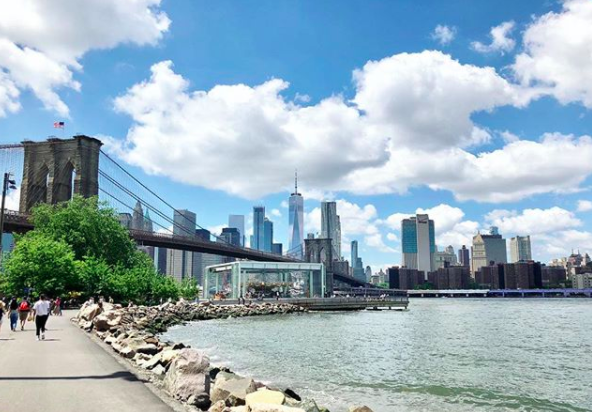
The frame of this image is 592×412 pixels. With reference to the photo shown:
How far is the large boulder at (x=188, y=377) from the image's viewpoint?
445 inches

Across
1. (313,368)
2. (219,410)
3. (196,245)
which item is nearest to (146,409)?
(219,410)

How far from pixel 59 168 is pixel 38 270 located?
3716 centimetres

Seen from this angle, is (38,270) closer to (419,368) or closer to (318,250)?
(419,368)

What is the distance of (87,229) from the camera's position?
61.9 meters

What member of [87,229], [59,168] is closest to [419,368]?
[87,229]

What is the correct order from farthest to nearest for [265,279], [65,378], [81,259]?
1. [265,279]
2. [81,259]
3. [65,378]

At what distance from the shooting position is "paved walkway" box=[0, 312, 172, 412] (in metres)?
9.62

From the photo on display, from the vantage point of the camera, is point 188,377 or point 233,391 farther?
point 188,377

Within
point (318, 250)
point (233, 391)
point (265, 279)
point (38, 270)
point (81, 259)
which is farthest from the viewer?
point (318, 250)

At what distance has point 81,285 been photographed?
51156 millimetres

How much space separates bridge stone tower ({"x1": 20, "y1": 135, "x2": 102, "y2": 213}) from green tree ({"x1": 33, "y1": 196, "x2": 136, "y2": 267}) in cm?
1132

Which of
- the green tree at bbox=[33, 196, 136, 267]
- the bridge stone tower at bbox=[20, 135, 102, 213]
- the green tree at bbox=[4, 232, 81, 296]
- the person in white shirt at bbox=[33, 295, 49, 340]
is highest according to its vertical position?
the bridge stone tower at bbox=[20, 135, 102, 213]

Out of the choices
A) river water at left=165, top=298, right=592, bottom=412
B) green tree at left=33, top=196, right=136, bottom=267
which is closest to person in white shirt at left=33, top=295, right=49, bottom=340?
river water at left=165, top=298, right=592, bottom=412

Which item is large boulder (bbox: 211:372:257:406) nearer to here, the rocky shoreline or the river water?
the rocky shoreline
